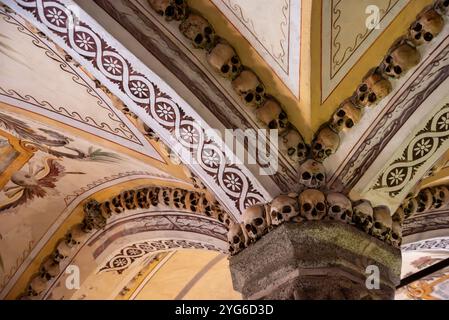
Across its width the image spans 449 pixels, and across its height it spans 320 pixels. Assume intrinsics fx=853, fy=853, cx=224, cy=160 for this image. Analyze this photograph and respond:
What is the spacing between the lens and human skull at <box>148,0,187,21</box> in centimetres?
402

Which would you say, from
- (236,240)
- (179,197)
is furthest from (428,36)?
(179,197)

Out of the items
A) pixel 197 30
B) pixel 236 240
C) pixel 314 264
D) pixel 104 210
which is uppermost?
pixel 104 210

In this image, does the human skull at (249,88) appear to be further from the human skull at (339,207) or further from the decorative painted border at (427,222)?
the decorative painted border at (427,222)

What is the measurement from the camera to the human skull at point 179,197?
201 inches

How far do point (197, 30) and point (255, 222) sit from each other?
960 millimetres

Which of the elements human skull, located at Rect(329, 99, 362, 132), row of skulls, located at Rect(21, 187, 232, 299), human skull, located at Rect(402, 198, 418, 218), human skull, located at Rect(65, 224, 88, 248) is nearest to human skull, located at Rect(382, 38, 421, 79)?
human skull, located at Rect(329, 99, 362, 132)

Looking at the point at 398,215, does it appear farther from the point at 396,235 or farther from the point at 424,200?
the point at 424,200

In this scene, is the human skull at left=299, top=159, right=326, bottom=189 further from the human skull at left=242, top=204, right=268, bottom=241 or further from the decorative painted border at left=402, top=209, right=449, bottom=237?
the decorative painted border at left=402, top=209, right=449, bottom=237

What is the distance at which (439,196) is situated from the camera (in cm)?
508

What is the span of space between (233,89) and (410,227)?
1.78 m

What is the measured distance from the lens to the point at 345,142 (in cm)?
408

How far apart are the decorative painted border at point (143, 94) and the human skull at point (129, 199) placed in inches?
52.7

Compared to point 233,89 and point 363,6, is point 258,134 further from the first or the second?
point 363,6
